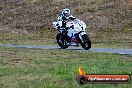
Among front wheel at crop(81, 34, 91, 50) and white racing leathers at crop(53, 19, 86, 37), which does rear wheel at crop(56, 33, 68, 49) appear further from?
front wheel at crop(81, 34, 91, 50)

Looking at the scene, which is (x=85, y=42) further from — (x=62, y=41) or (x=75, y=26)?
(x=62, y=41)

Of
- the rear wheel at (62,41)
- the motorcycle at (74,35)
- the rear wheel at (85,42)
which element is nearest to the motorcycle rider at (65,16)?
the motorcycle at (74,35)

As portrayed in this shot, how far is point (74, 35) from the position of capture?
28.1m

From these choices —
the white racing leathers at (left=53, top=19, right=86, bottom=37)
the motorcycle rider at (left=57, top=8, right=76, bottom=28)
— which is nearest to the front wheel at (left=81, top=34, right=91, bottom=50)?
the white racing leathers at (left=53, top=19, right=86, bottom=37)

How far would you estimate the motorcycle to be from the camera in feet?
89.4

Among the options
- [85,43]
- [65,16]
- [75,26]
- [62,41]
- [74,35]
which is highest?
[65,16]

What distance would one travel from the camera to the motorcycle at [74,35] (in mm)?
27234

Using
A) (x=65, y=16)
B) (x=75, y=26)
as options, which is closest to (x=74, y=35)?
(x=75, y=26)

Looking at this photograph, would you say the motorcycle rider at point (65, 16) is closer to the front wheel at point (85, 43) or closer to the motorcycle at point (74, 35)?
the motorcycle at point (74, 35)

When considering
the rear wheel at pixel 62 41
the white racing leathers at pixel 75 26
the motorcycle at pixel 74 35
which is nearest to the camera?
the motorcycle at pixel 74 35

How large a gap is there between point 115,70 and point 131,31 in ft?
110

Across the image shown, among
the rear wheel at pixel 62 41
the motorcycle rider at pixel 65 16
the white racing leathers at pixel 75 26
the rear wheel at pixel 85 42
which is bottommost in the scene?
the rear wheel at pixel 62 41

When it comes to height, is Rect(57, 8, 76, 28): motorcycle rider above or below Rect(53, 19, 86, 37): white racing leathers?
above

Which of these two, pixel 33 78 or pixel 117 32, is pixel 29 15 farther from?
pixel 33 78
